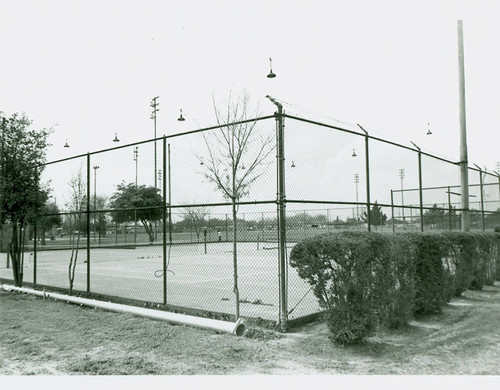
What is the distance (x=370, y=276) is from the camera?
5.32 metres

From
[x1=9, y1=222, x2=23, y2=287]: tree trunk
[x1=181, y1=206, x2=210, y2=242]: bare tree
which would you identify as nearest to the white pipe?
→ [x1=181, y1=206, x2=210, y2=242]: bare tree

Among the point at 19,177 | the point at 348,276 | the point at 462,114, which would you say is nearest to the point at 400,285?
the point at 348,276

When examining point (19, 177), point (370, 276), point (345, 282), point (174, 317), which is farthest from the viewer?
point (19, 177)

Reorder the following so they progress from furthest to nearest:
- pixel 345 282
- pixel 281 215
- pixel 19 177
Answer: pixel 19 177 < pixel 281 215 < pixel 345 282

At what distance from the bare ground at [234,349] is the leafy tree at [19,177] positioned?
4.17 meters

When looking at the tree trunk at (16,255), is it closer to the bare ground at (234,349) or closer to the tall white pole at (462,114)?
the bare ground at (234,349)

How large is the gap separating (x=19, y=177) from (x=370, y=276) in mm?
8804

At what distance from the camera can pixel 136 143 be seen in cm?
834

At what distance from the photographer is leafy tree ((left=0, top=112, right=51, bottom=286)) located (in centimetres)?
1030

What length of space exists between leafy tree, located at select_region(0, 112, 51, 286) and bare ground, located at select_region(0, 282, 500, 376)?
164 inches

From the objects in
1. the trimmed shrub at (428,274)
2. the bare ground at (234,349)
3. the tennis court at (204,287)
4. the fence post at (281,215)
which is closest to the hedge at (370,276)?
the trimmed shrub at (428,274)

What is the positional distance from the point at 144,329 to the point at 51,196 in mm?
6397

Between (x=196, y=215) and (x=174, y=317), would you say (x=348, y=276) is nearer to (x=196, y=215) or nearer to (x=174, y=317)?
(x=174, y=317)

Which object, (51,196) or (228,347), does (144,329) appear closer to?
(228,347)
